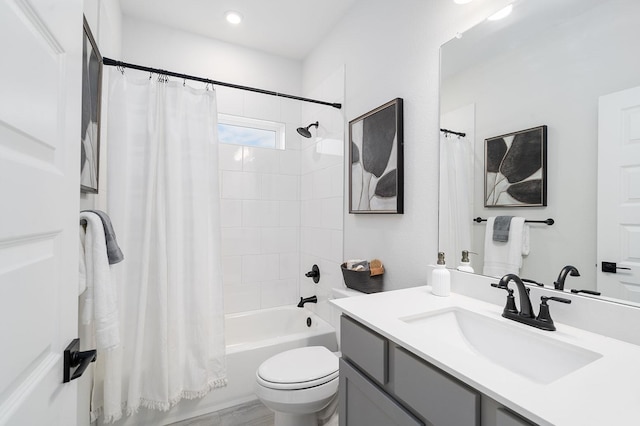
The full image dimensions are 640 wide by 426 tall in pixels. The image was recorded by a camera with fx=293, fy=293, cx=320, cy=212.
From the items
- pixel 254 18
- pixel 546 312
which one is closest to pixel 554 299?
pixel 546 312

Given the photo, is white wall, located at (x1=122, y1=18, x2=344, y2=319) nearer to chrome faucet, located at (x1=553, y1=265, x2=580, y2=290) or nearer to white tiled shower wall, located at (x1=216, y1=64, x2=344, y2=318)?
white tiled shower wall, located at (x1=216, y1=64, x2=344, y2=318)

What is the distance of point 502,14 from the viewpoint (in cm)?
118

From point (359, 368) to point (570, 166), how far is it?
1.00 metres

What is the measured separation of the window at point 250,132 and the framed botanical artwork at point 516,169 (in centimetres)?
197

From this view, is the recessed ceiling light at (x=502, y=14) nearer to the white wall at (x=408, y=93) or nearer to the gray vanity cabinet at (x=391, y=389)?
the white wall at (x=408, y=93)

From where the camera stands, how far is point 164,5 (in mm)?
2119

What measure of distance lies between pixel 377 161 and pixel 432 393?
132 centimetres

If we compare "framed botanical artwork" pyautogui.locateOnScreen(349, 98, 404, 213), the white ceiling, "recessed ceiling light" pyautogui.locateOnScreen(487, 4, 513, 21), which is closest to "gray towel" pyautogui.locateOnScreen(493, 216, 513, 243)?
"framed botanical artwork" pyautogui.locateOnScreen(349, 98, 404, 213)

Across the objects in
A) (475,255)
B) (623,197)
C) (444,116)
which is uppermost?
(444,116)

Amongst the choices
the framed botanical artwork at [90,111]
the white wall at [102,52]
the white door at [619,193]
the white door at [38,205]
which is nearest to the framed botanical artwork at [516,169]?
the white door at [619,193]

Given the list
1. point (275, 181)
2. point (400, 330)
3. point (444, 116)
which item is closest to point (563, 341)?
point (400, 330)

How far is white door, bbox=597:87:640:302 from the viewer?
2.77 ft

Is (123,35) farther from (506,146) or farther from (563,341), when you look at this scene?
(563,341)

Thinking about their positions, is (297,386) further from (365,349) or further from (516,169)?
(516,169)
